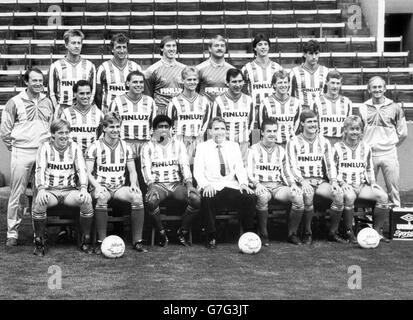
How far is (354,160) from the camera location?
26.8ft

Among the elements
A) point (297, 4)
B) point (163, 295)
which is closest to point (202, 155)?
point (163, 295)

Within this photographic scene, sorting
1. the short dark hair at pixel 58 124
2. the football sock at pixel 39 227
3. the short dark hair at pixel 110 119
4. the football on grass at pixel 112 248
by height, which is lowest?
the football on grass at pixel 112 248

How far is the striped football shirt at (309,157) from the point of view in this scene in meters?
8.12

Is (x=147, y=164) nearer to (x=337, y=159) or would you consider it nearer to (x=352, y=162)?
(x=337, y=159)

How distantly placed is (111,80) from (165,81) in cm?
52

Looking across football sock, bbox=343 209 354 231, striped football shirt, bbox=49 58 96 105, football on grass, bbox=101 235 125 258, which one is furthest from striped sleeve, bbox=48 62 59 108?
football sock, bbox=343 209 354 231

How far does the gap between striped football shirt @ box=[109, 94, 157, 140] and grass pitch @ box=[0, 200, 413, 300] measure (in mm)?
1007

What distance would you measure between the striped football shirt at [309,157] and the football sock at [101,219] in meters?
1.72

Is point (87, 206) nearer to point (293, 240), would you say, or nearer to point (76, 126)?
point (76, 126)

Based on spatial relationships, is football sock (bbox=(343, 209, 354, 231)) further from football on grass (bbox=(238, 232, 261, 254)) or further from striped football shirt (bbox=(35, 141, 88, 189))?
striped football shirt (bbox=(35, 141, 88, 189))

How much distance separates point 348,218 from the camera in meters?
8.04

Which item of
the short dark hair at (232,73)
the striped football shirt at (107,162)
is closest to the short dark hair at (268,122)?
the short dark hair at (232,73)

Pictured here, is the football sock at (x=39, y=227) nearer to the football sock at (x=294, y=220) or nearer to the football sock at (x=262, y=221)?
the football sock at (x=262, y=221)

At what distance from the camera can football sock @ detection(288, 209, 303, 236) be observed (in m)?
7.96
